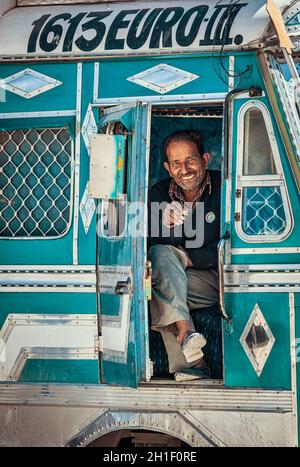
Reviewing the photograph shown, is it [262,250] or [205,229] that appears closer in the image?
[262,250]

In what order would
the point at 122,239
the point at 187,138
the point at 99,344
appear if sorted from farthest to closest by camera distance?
the point at 187,138 < the point at 99,344 < the point at 122,239

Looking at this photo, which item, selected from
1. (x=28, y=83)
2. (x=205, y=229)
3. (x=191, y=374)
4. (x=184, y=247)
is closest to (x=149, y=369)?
(x=191, y=374)

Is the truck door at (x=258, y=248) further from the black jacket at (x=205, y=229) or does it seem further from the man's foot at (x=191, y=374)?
the black jacket at (x=205, y=229)

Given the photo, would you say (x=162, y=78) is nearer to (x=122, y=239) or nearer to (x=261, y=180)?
(x=261, y=180)

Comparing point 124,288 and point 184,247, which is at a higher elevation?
point 184,247

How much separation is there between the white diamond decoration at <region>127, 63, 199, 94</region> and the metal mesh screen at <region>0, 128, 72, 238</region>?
64 cm

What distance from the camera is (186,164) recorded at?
7.70 metres

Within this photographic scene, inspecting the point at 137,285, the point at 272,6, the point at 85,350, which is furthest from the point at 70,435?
the point at 272,6

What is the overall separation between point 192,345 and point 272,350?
52 cm

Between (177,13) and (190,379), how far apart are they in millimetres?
2358

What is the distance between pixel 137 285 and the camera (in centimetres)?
705

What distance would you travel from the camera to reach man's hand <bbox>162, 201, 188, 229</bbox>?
25.3ft

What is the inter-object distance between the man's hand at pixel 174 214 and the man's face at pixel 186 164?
0.46ft
